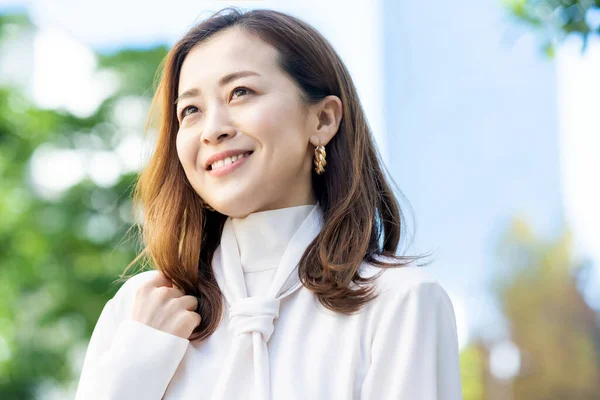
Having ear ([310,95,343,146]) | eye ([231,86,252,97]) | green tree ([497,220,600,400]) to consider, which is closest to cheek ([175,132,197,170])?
eye ([231,86,252,97])

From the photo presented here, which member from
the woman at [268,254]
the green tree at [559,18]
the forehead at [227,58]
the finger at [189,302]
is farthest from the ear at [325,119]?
the green tree at [559,18]

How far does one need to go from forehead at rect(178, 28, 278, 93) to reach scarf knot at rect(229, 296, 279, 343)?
1.26ft

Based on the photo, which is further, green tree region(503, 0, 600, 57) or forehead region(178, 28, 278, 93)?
green tree region(503, 0, 600, 57)

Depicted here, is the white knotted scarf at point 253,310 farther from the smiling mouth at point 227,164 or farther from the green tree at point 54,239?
the green tree at point 54,239

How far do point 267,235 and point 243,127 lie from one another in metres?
0.21

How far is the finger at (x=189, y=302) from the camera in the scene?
1655 mm

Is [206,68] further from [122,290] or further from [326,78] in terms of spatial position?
[122,290]

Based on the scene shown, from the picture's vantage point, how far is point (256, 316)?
156 centimetres

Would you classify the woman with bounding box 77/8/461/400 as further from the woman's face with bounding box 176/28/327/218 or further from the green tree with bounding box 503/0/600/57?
the green tree with bounding box 503/0/600/57

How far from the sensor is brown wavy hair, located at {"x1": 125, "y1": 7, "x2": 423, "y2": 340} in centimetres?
162

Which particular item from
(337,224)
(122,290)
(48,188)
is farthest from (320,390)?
(48,188)

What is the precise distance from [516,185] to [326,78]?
4500 millimetres

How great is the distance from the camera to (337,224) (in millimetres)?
1648

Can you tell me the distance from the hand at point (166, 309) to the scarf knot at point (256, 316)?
0.09 metres
